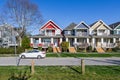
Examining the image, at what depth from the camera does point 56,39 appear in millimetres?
50469

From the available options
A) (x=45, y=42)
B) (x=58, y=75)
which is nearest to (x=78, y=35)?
(x=45, y=42)

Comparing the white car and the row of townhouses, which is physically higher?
the row of townhouses

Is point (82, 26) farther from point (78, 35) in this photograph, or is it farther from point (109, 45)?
point (109, 45)

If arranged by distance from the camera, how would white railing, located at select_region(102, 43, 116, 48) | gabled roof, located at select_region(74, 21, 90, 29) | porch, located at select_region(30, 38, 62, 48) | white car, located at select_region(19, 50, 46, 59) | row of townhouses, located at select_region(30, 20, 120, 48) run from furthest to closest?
gabled roof, located at select_region(74, 21, 90, 29) → row of townhouses, located at select_region(30, 20, 120, 48) → white railing, located at select_region(102, 43, 116, 48) → porch, located at select_region(30, 38, 62, 48) → white car, located at select_region(19, 50, 46, 59)

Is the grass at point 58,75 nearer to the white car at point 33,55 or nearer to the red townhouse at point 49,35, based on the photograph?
the white car at point 33,55

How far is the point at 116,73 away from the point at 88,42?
35677 mm

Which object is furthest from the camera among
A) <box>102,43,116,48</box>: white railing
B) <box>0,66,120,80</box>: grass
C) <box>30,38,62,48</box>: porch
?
<box>102,43,116,48</box>: white railing

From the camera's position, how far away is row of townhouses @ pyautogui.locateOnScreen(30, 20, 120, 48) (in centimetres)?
4928

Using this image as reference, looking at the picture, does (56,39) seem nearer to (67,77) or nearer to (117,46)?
(117,46)

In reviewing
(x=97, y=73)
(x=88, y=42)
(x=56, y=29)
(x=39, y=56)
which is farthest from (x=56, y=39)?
(x=97, y=73)

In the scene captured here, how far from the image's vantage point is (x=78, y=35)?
5006 centimetres

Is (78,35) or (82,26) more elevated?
(82,26)

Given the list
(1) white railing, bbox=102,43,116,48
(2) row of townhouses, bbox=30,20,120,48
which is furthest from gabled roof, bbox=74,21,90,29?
(1) white railing, bbox=102,43,116,48

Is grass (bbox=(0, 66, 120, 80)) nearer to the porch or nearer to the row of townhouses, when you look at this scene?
the porch
